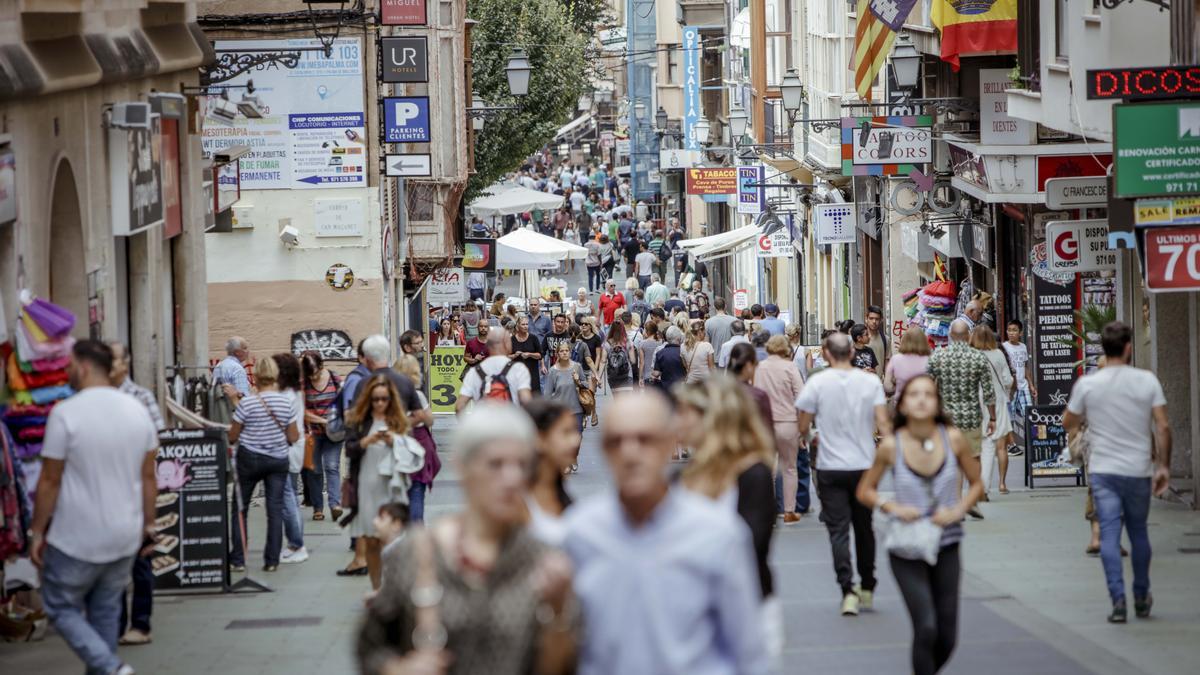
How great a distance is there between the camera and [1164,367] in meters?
18.0

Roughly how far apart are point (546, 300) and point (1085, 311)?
26.5m

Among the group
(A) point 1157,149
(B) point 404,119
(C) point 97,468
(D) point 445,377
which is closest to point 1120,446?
(A) point 1157,149

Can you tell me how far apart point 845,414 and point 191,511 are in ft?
15.2

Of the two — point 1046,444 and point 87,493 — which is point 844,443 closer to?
point 87,493

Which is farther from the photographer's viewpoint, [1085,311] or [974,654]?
[1085,311]

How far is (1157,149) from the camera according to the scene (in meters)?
13.5

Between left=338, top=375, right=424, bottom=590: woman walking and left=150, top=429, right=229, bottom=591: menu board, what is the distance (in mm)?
1032

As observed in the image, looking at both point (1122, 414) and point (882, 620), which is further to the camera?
point (882, 620)

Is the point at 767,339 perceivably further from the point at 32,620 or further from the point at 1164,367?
the point at 32,620

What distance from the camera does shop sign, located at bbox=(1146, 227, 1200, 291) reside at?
43.9ft

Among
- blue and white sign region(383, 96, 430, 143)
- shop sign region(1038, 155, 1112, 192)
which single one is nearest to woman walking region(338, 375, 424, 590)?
shop sign region(1038, 155, 1112, 192)

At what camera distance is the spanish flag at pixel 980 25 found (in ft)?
78.1

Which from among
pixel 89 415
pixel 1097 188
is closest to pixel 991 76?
pixel 1097 188

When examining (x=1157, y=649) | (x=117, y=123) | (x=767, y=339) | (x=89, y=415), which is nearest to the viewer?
(x=89, y=415)
